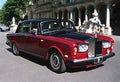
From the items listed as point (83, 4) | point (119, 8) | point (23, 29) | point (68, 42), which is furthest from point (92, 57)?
point (83, 4)

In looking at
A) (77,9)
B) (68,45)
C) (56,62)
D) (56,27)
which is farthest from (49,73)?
(77,9)

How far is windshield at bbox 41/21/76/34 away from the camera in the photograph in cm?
890

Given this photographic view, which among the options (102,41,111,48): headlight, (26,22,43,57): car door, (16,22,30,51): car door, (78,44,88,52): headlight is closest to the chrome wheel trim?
(26,22,43,57): car door

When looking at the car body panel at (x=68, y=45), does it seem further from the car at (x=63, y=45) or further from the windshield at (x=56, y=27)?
the windshield at (x=56, y=27)

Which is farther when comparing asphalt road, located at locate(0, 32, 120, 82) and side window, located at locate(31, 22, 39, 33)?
side window, located at locate(31, 22, 39, 33)

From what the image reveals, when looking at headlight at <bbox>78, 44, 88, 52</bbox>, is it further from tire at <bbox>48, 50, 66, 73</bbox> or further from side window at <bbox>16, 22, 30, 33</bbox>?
side window at <bbox>16, 22, 30, 33</bbox>

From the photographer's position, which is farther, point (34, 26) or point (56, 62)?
point (34, 26)

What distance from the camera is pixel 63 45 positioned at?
7.54 meters

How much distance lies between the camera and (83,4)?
36.5 metres

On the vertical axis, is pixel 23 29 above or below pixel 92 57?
above

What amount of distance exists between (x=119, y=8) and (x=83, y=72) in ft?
83.5

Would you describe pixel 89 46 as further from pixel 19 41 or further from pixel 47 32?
pixel 19 41

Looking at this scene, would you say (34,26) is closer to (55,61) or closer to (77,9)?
(55,61)

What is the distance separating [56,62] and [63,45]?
0.76 metres
